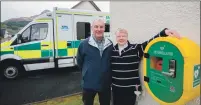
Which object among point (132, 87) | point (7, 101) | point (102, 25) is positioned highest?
point (102, 25)

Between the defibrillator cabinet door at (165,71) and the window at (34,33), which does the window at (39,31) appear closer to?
the window at (34,33)

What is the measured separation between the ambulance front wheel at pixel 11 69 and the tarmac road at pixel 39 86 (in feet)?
0.62

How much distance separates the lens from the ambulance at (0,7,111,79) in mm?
6961

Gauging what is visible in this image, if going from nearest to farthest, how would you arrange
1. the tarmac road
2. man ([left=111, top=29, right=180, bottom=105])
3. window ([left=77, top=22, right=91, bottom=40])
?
man ([left=111, top=29, right=180, bottom=105]) < the tarmac road < window ([left=77, top=22, right=91, bottom=40])

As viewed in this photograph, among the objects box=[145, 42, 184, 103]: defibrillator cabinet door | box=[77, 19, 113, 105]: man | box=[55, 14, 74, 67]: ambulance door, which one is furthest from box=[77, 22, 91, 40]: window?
box=[145, 42, 184, 103]: defibrillator cabinet door

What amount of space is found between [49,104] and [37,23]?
355 cm

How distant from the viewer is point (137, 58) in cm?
236

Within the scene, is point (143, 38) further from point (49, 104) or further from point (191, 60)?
point (49, 104)

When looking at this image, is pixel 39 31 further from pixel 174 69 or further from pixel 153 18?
pixel 174 69

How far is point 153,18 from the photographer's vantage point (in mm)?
2248

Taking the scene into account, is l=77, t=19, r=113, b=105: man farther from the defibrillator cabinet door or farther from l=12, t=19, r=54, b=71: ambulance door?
l=12, t=19, r=54, b=71: ambulance door

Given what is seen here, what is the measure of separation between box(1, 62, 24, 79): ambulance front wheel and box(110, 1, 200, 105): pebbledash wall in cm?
509

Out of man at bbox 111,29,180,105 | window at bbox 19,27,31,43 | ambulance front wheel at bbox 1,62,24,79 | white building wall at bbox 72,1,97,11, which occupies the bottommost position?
ambulance front wheel at bbox 1,62,24,79

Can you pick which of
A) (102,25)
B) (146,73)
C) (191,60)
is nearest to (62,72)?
(102,25)
